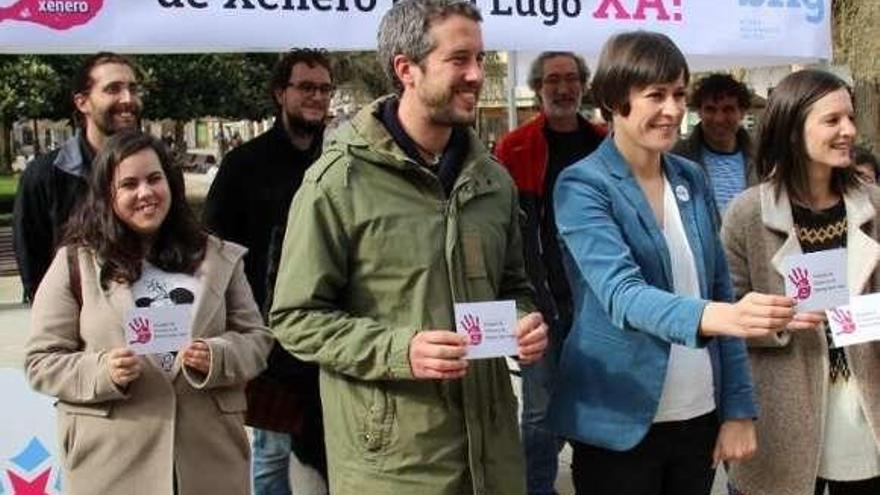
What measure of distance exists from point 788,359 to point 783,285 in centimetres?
20

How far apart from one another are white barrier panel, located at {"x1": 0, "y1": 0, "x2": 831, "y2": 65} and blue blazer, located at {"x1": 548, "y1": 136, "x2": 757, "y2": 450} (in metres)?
1.63

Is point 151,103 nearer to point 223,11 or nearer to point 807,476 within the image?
point 223,11

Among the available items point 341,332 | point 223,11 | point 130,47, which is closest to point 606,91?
point 341,332

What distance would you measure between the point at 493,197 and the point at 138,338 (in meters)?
1.00

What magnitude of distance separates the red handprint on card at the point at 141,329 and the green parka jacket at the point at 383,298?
0.50m

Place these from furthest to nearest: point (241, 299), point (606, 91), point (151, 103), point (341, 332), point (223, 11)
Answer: point (151, 103) → point (223, 11) → point (241, 299) → point (606, 91) → point (341, 332)

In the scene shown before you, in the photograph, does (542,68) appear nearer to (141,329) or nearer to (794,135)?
(794,135)

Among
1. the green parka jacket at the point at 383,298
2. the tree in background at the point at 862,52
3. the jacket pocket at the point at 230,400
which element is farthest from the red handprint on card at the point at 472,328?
the tree in background at the point at 862,52

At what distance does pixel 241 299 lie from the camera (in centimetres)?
315

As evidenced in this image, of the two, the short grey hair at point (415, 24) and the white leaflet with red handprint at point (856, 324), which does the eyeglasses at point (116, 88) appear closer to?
the short grey hair at point (415, 24)

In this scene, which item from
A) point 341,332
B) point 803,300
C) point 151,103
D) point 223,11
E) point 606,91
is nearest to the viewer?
point 341,332

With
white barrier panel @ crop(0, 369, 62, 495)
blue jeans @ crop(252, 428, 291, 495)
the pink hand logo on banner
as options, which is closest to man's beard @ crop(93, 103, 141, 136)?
the pink hand logo on banner

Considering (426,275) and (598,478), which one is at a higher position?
(426,275)

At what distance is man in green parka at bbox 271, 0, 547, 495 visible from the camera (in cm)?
231
